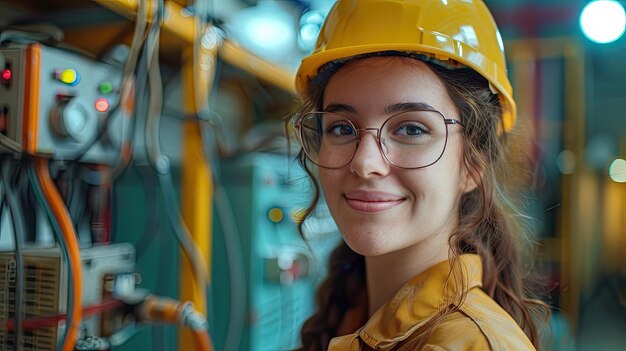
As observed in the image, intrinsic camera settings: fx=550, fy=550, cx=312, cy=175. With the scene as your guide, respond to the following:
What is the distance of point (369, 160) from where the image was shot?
783 millimetres

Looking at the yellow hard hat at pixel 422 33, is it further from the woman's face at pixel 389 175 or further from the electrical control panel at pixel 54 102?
the electrical control panel at pixel 54 102

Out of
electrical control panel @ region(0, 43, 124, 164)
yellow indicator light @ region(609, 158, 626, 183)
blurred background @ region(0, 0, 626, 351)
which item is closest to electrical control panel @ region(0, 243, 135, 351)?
blurred background @ region(0, 0, 626, 351)

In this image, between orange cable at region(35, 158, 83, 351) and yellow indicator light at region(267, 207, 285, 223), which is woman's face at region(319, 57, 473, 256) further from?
yellow indicator light at region(267, 207, 285, 223)

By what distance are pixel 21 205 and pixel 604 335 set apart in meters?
3.14

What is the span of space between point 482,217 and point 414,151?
0.56 ft

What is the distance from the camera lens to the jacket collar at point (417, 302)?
760 millimetres

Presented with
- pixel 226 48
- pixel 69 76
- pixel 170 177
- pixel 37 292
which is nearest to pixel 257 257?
pixel 170 177

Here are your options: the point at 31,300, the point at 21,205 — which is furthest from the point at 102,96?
the point at 31,300

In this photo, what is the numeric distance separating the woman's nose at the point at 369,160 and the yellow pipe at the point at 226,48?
60 centimetres

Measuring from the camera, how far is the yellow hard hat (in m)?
0.81

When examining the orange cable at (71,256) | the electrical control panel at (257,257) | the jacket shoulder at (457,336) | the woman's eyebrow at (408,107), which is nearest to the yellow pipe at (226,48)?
the electrical control panel at (257,257)

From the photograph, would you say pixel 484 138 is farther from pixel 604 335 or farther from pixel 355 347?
pixel 604 335

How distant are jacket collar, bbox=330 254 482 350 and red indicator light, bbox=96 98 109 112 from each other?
2.22 feet

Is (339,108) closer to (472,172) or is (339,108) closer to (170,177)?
(472,172)
